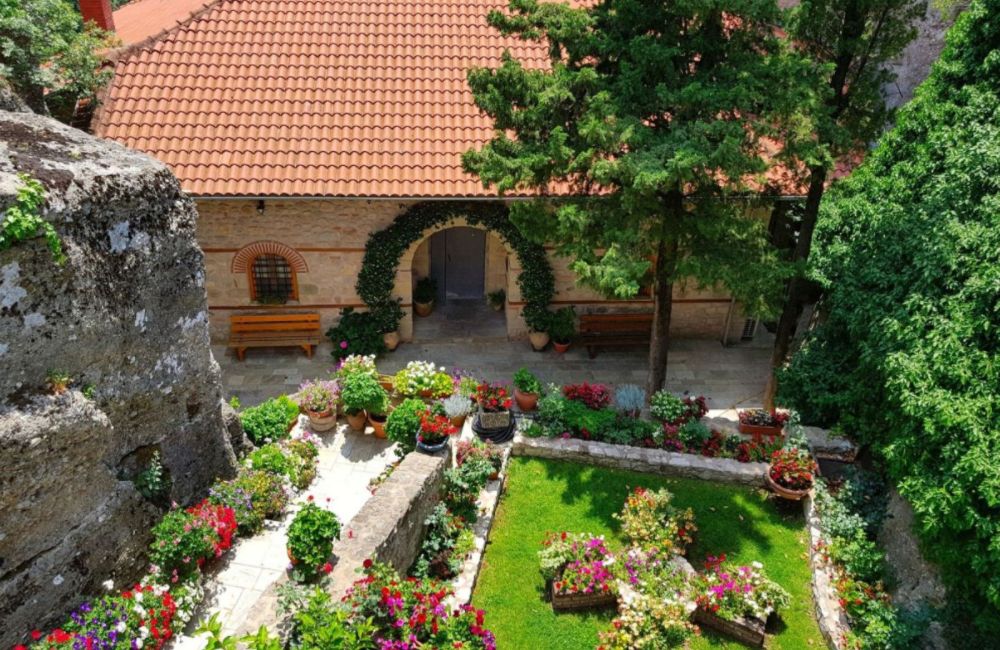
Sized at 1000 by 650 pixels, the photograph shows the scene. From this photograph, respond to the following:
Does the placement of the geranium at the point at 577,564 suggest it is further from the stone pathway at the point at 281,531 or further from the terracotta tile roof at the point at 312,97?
the terracotta tile roof at the point at 312,97

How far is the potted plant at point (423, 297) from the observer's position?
48.4 feet

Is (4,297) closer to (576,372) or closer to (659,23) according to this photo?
(659,23)

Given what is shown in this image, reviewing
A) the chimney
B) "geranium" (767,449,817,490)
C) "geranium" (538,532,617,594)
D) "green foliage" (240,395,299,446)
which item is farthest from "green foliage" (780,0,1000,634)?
the chimney

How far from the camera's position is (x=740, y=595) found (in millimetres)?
7516

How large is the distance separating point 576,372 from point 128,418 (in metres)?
7.89

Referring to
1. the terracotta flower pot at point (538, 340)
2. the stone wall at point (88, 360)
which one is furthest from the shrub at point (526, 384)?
the stone wall at point (88, 360)

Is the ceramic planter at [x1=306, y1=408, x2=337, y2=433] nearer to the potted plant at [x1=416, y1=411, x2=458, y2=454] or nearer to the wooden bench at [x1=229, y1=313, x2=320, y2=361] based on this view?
the potted plant at [x1=416, y1=411, x2=458, y2=454]

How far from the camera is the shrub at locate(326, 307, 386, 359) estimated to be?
1274cm

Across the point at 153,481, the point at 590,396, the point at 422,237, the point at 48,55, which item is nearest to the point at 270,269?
the point at 422,237

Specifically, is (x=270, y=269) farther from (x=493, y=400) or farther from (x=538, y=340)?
(x=493, y=400)

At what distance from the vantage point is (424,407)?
9.90 m

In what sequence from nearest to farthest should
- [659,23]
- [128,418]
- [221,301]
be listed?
[128,418] → [659,23] → [221,301]

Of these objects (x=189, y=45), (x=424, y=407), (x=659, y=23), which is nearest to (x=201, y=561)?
(x=424, y=407)

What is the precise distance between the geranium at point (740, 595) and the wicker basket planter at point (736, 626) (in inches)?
2.2
